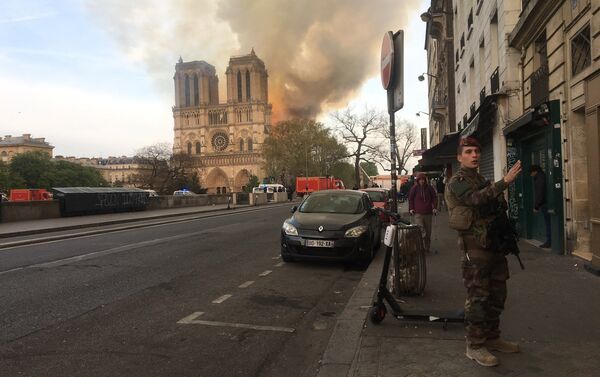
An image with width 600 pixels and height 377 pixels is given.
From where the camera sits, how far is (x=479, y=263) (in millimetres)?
3424

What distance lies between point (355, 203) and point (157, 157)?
6742 cm

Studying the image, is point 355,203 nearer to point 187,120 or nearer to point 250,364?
point 250,364

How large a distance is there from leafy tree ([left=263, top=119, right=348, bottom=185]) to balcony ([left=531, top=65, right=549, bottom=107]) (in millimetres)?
64956

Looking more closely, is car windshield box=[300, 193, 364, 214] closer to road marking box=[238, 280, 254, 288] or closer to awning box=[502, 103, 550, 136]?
road marking box=[238, 280, 254, 288]

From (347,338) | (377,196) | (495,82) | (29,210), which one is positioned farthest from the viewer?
(29,210)

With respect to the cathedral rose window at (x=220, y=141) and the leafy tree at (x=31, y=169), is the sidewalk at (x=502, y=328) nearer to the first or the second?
the leafy tree at (x=31, y=169)

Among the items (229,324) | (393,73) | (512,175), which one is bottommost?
(229,324)

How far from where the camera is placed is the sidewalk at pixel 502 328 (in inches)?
130

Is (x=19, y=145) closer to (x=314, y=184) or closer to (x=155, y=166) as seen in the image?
(x=155, y=166)

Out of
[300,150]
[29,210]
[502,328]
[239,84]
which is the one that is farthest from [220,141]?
[502,328]

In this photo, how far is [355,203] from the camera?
→ 9344 mm

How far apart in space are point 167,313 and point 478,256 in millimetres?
3395

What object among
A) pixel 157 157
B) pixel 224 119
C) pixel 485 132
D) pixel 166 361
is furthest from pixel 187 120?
pixel 166 361

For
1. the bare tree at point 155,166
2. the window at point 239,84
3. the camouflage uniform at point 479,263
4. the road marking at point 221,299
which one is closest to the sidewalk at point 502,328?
the camouflage uniform at point 479,263
